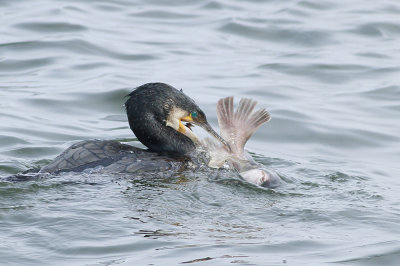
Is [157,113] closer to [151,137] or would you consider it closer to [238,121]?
[151,137]

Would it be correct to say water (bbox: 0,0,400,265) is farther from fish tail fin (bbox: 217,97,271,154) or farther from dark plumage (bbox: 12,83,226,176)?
fish tail fin (bbox: 217,97,271,154)

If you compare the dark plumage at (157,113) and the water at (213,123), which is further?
the dark plumage at (157,113)

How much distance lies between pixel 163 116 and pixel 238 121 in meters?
0.68

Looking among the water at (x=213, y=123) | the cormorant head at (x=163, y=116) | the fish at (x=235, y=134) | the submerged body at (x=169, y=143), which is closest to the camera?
the water at (x=213, y=123)

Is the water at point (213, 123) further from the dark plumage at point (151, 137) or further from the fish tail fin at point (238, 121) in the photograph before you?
the fish tail fin at point (238, 121)

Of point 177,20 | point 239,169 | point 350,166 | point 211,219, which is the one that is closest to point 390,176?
point 350,166

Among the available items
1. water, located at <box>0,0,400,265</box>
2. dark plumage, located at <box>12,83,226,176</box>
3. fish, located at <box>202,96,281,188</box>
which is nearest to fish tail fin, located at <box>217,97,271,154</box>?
fish, located at <box>202,96,281,188</box>

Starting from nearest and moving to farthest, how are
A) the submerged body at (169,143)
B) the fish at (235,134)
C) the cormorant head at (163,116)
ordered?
the submerged body at (169,143) → the fish at (235,134) → the cormorant head at (163,116)

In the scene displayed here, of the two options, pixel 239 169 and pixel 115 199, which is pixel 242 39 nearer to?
pixel 239 169

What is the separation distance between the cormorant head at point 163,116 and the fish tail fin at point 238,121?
0.12 m

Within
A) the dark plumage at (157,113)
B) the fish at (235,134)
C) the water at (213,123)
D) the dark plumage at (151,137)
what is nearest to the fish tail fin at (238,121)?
the fish at (235,134)

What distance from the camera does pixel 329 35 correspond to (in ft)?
47.8

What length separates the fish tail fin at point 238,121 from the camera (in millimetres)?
7719

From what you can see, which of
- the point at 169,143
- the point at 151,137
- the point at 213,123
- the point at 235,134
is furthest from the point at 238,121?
the point at 213,123
